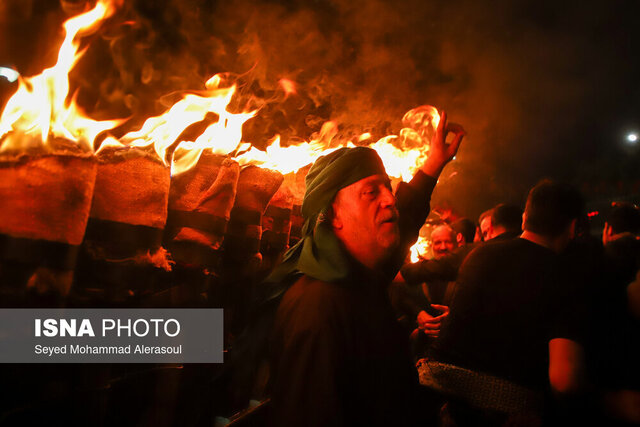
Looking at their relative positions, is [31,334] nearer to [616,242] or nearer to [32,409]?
[32,409]

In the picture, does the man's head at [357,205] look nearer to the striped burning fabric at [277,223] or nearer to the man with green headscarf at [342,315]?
the man with green headscarf at [342,315]

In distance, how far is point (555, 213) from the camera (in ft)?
8.72

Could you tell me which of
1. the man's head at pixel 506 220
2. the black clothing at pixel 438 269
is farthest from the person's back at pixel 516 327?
the black clothing at pixel 438 269

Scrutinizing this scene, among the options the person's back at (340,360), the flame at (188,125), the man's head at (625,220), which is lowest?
the person's back at (340,360)

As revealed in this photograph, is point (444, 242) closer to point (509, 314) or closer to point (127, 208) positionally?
point (509, 314)

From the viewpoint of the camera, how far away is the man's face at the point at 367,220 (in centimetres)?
212

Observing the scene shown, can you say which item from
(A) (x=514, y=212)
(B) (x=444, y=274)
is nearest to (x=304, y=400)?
(B) (x=444, y=274)

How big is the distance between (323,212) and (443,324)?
1451 mm

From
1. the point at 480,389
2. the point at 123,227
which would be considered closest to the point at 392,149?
the point at 480,389

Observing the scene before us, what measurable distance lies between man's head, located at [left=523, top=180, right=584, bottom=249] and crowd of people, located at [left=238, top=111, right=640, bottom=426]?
0.03 ft

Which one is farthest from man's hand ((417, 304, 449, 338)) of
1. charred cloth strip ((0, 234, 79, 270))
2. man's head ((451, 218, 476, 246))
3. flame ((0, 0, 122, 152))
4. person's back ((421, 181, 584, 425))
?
flame ((0, 0, 122, 152))

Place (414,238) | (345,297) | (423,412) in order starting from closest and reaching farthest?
(345,297) → (423,412) → (414,238)

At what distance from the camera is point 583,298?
7.14ft

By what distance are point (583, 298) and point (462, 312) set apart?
76 cm
